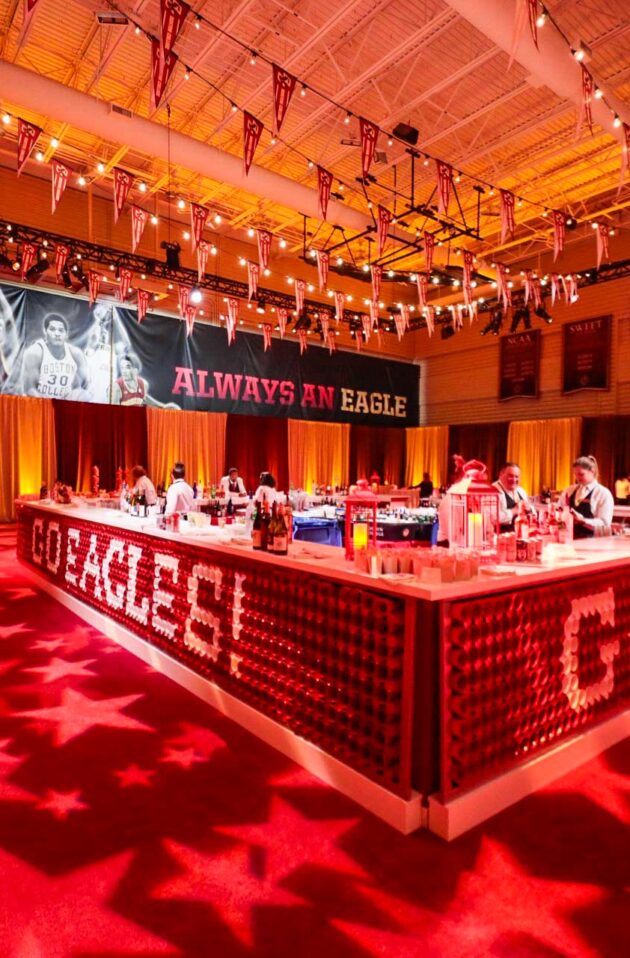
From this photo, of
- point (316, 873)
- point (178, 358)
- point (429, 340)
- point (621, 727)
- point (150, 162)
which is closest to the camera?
point (316, 873)

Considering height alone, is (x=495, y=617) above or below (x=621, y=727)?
above

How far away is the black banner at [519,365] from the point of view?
1435 cm

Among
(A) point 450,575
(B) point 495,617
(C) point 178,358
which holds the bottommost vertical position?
(B) point 495,617

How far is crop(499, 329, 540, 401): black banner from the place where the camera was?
47.1 ft

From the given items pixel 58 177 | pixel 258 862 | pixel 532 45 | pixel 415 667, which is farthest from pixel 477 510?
pixel 58 177

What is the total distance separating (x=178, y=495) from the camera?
5.55 m

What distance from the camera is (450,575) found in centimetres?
237

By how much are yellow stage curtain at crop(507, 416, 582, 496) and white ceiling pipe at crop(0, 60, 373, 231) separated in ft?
22.3

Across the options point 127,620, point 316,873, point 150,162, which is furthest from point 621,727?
point 150,162

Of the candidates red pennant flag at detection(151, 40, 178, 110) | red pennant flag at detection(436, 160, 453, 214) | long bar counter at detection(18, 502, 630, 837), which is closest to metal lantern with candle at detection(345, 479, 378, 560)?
long bar counter at detection(18, 502, 630, 837)

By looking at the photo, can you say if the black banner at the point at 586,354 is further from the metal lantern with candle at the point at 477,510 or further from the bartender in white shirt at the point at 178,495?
the metal lantern with candle at the point at 477,510

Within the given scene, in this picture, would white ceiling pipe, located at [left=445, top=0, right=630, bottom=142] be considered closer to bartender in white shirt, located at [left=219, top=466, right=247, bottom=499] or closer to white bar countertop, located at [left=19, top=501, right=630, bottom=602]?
white bar countertop, located at [left=19, top=501, right=630, bottom=602]

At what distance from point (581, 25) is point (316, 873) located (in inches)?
365

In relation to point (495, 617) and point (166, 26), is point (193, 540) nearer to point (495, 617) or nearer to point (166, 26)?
point (495, 617)
